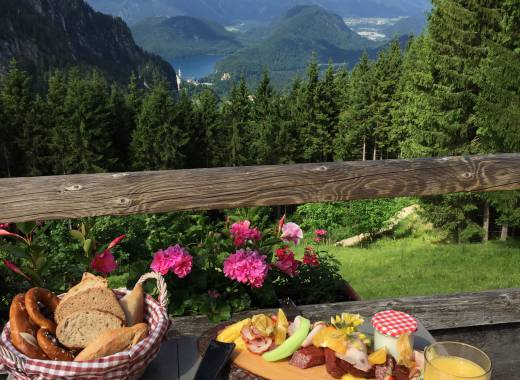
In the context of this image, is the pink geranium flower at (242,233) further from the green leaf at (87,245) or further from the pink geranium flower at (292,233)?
the green leaf at (87,245)

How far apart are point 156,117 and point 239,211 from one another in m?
41.3

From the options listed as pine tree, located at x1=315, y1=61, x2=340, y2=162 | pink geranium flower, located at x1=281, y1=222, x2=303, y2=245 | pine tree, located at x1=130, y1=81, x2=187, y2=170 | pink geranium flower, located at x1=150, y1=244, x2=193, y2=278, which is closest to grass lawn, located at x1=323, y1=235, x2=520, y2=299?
pink geranium flower, located at x1=281, y1=222, x2=303, y2=245

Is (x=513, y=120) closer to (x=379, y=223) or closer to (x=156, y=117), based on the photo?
(x=379, y=223)

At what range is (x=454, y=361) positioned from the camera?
1.35m

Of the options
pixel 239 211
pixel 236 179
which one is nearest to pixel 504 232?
pixel 239 211

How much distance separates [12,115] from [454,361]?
44840 mm

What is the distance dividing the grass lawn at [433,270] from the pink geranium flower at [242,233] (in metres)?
5.44

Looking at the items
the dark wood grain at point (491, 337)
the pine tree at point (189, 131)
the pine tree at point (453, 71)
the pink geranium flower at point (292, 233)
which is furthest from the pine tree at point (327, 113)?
the dark wood grain at point (491, 337)

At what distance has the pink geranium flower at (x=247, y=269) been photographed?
2.68 meters

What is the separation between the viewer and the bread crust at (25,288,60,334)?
1379mm

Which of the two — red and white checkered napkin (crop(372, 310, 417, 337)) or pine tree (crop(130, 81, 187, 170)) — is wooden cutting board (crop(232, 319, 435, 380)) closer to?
red and white checkered napkin (crop(372, 310, 417, 337))

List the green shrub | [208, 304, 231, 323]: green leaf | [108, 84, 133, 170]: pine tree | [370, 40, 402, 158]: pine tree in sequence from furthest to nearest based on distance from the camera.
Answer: [108, 84, 133, 170]: pine tree, [370, 40, 402, 158]: pine tree, the green shrub, [208, 304, 231, 323]: green leaf

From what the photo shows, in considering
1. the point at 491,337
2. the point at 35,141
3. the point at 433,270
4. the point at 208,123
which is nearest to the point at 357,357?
the point at 491,337

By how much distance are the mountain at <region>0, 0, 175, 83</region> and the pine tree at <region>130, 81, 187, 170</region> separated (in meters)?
69.1
